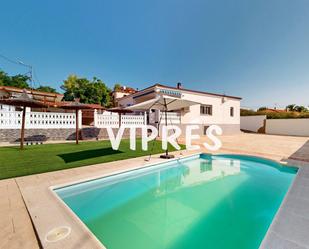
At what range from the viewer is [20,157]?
7219 millimetres

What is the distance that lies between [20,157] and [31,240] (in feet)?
21.1

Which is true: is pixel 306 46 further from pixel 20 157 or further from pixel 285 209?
pixel 20 157

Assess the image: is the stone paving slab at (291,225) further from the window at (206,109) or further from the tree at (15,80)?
the tree at (15,80)

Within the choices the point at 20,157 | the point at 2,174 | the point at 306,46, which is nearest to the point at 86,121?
the point at 20,157

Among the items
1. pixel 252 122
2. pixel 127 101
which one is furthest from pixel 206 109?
pixel 252 122

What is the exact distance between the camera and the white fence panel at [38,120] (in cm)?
1073

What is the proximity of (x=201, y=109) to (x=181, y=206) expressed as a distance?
17.9m

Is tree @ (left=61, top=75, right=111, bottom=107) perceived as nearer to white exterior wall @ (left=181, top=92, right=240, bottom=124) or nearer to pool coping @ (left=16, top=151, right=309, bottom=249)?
white exterior wall @ (left=181, top=92, right=240, bottom=124)

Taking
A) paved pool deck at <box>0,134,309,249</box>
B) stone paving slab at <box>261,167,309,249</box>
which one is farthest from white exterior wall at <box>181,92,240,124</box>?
stone paving slab at <box>261,167,309,249</box>

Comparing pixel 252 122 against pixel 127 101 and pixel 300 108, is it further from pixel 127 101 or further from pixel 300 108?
pixel 300 108

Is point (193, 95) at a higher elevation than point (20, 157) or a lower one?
higher

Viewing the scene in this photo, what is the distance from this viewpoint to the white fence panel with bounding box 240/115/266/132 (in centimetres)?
2661

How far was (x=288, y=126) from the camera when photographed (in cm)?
2352

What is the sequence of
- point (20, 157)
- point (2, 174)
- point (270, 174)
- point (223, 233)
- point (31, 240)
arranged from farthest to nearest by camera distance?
point (20, 157) → point (270, 174) → point (2, 174) → point (223, 233) → point (31, 240)
